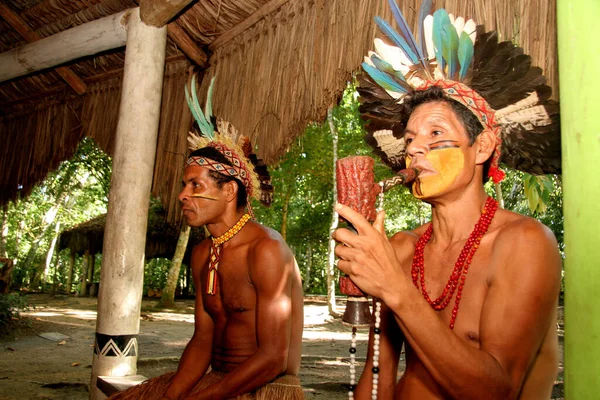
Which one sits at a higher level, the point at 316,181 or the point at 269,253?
the point at 316,181

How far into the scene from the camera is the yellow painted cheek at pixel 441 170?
1670 millimetres

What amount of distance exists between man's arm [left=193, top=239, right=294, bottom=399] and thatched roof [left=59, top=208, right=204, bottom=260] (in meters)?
16.7

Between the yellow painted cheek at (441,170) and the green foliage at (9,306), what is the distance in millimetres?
10972

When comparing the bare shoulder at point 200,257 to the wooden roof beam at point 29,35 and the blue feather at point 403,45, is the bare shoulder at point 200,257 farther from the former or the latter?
the wooden roof beam at point 29,35

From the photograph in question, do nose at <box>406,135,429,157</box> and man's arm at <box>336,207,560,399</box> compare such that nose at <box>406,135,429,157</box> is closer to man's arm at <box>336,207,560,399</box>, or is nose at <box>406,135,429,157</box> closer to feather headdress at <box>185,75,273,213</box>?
man's arm at <box>336,207,560,399</box>

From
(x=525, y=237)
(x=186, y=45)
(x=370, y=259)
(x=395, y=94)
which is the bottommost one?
(x=370, y=259)

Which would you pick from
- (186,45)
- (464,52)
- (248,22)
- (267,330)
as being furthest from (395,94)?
(186,45)

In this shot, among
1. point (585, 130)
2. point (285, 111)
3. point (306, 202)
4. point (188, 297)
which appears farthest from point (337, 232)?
point (188, 297)

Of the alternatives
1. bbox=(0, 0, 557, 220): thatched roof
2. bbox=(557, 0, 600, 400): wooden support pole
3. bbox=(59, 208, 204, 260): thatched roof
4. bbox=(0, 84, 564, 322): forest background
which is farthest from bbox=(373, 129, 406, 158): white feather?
bbox=(59, 208, 204, 260): thatched roof

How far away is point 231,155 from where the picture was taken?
11.8 ft

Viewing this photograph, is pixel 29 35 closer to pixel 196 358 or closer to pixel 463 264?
pixel 196 358

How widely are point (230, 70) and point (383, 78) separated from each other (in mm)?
2983

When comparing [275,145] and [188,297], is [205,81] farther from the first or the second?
[188,297]

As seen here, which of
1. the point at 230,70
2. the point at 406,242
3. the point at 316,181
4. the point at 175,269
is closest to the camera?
the point at 406,242
